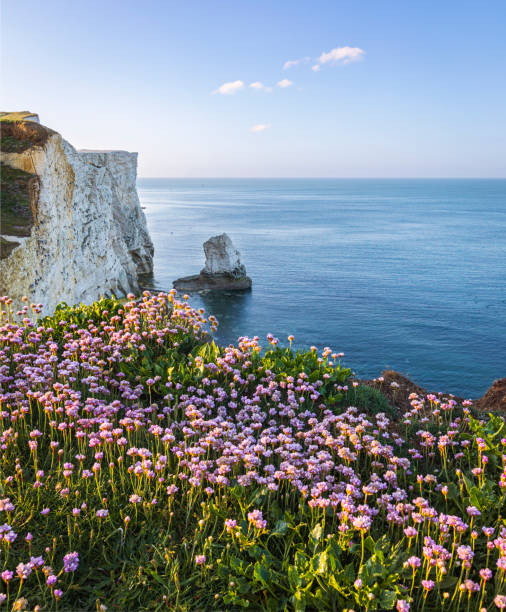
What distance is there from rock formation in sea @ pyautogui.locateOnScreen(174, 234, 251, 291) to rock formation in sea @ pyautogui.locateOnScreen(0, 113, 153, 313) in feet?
71.5

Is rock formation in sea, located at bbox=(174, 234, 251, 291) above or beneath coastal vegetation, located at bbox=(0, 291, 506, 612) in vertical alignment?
beneath

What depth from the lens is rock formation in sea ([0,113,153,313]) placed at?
2131 centimetres

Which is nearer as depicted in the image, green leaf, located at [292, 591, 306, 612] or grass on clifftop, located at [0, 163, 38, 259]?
green leaf, located at [292, 591, 306, 612]

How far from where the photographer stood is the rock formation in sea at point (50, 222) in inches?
839

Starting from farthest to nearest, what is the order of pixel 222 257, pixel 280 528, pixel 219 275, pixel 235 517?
pixel 219 275
pixel 222 257
pixel 235 517
pixel 280 528

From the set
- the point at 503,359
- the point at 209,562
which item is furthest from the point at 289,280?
the point at 209,562

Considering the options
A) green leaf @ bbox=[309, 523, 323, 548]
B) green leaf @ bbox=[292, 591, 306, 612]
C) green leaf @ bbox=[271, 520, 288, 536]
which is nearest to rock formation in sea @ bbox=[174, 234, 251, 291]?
green leaf @ bbox=[271, 520, 288, 536]

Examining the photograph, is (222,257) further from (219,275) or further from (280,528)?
(280,528)

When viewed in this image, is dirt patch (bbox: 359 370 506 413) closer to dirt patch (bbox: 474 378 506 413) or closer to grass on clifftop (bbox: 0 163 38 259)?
dirt patch (bbox: 474 378 506 413)

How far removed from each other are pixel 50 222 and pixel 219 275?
34633 mm

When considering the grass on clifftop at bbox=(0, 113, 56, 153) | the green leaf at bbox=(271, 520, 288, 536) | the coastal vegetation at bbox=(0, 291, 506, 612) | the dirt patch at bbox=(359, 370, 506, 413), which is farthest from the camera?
the grass on clifftop at bbox=(0, 113, 56, 153)

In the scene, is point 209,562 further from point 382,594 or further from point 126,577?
point 382,594

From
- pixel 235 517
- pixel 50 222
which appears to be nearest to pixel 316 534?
pixel 235 517

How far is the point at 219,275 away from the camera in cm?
5856
